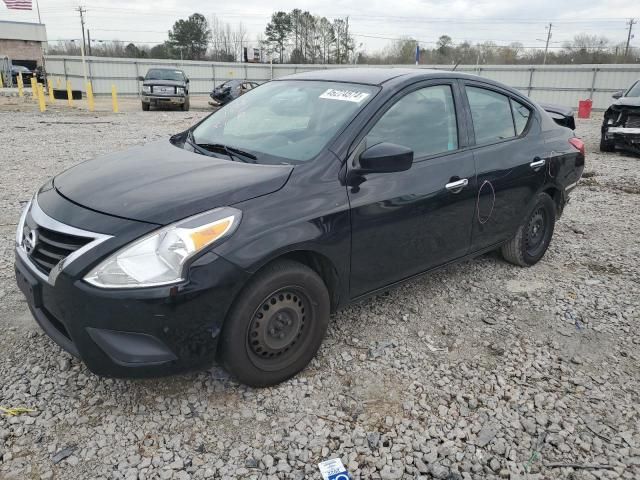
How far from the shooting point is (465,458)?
238 cm

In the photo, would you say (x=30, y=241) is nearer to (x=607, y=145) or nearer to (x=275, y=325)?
(x=275, y=325)

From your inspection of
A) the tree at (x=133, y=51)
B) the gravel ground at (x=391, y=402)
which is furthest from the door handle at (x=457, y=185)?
the tree at (x=133, y=51)

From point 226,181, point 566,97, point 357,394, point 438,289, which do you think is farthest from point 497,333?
point 566,97

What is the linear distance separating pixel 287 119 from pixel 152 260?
1.48 m

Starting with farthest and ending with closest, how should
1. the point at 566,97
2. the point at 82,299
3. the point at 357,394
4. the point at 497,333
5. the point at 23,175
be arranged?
the point at 566,97
the point at 23,175
the point at 497,333
the point at 357,394
the point at 82,299

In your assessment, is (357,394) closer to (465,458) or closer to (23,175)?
(465,458)

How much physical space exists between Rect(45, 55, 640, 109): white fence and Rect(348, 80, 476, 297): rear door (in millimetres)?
14827

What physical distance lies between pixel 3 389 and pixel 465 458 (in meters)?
2.45

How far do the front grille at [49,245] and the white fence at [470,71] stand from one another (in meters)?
16.6

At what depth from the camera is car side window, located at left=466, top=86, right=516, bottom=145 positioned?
12.3ft

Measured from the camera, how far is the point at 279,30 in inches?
2653

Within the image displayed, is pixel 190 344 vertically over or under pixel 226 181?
under

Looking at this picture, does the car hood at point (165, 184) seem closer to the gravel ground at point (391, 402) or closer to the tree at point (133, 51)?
the gravel ground at point (391, 402)

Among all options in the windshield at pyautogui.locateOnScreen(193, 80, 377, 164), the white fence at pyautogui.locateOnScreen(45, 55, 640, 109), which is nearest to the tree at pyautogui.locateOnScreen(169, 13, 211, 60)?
the white fence at pyautogui.locateOnScreen(45, 55, 640, 109)
